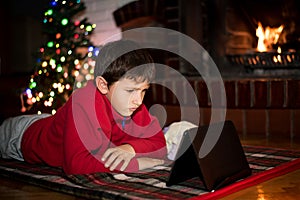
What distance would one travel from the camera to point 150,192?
1.25 m

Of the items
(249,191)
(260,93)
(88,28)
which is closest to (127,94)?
(249,191)

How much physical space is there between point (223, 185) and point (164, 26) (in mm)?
1892

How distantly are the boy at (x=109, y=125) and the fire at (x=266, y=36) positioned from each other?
4.64 feet

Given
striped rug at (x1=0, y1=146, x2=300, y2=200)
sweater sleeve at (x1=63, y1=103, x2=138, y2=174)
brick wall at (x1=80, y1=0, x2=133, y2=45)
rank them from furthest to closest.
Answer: brick wall at (x1=80, y1=0, x2=133, y2=45)
sweater sleeve at (x1=63, y1=103, x2=138, y2=174)
striped rug at (x1=0, y1=146, x2=300, y2=200)

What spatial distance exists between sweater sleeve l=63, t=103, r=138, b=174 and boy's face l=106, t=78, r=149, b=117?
93mm

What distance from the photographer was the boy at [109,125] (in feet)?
4.47

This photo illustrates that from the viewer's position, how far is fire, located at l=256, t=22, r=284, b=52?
275 cm

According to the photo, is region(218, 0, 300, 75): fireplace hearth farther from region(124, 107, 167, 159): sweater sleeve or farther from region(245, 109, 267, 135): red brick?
region(124, 107, 167, 159): sweater sleeve

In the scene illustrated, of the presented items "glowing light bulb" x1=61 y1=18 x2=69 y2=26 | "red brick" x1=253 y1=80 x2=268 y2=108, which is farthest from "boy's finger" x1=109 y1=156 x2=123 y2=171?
"glowing light bulb" x1=61 y1=18 x2=69 y2=26

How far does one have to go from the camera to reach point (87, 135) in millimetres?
1356

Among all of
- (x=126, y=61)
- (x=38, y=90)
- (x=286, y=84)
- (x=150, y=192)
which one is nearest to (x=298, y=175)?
(x=150, y=192)

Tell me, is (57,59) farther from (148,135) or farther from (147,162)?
(147,162)

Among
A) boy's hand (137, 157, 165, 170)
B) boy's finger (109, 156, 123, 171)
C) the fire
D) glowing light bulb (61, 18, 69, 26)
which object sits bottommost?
boy's hand (137, 157, 165, 170)

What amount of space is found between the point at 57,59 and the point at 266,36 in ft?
4.08
